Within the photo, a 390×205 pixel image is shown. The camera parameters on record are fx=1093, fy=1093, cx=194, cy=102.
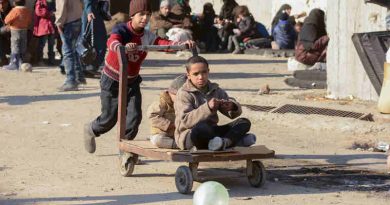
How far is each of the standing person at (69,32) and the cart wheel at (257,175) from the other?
23.6 ft

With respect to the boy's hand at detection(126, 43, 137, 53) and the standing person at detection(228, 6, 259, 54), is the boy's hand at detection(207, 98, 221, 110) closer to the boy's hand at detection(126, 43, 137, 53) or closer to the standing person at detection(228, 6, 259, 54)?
the boy's hand at detection(126, 43, 137, 53)

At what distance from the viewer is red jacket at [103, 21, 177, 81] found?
31.3 ft

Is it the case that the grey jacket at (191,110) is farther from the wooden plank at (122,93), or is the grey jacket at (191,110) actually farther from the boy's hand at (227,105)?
the wooden plank at (122,93)

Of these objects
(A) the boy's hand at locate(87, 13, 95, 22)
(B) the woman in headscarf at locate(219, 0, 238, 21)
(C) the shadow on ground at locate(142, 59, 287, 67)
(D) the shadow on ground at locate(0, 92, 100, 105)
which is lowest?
(C) the shadow on ground at locate(142, 59, 287, 67)

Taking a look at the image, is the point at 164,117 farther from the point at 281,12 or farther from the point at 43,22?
the point at 281,12

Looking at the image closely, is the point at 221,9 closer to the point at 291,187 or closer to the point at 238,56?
the point at 238,56

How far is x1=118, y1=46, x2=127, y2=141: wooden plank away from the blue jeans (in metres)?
6.38

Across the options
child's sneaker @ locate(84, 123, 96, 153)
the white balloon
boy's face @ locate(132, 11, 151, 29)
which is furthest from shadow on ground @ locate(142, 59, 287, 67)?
the white balloon

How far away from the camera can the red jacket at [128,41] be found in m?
9.55

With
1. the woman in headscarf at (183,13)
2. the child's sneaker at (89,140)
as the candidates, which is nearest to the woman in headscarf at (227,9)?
the woman in headscarf at (183,13)

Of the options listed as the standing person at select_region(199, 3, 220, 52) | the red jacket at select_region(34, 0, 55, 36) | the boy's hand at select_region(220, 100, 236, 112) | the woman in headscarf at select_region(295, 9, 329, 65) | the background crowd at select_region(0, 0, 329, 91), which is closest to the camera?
the boy's hand at select_region(220, 100, 236, 112)

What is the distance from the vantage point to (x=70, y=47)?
51.2ft

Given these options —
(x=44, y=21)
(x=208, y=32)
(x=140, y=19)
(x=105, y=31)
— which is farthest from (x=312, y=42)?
(x=140, y=19)

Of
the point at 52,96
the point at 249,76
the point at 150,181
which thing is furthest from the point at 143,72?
the point at 150,181
